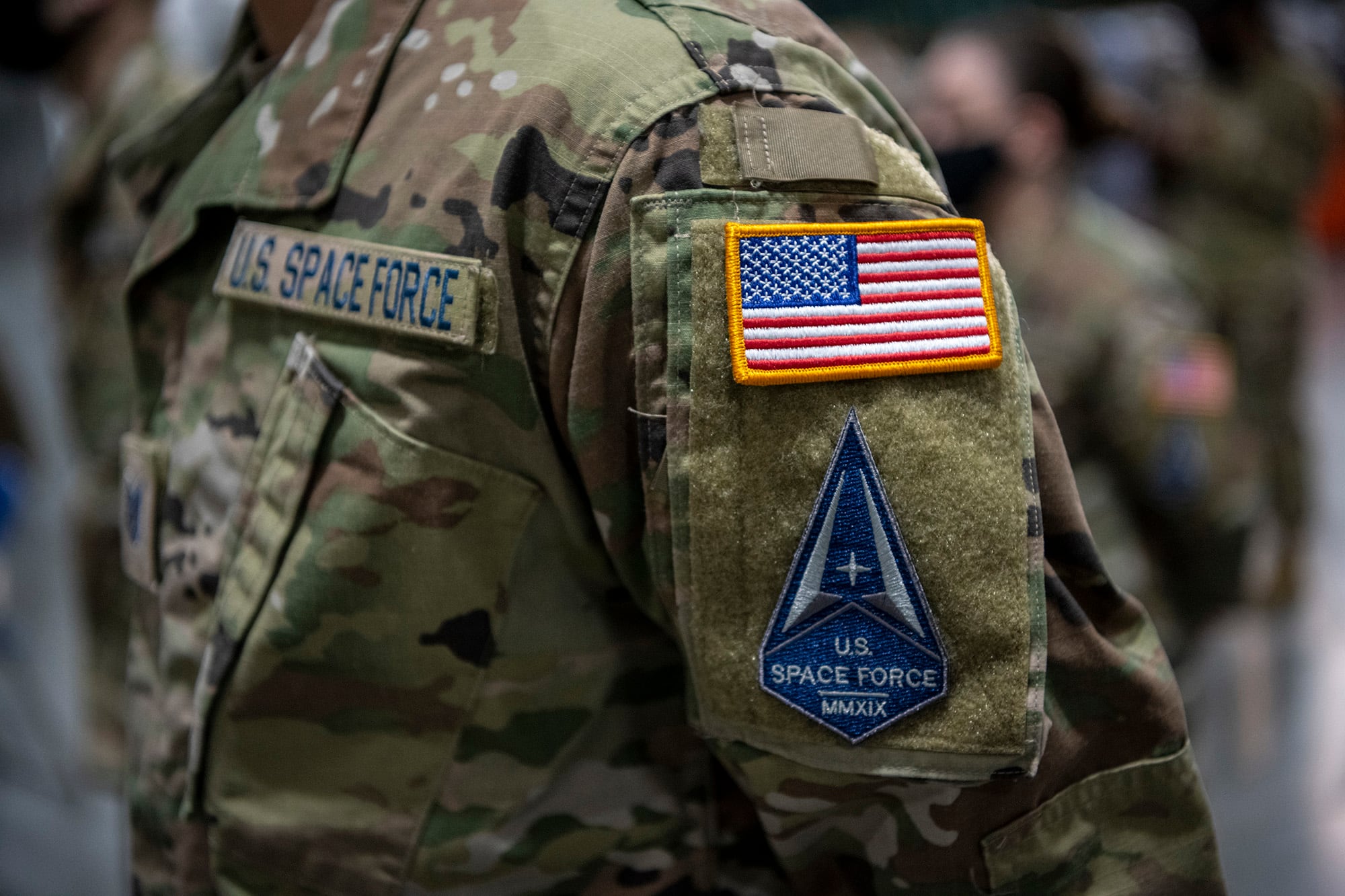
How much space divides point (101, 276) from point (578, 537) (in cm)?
166

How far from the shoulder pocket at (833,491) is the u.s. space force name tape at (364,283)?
105mm

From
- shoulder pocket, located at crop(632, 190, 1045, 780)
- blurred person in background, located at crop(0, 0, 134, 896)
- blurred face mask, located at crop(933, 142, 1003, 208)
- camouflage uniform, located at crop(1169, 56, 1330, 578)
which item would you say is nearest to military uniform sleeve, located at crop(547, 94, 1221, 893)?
shoulder pocket, located at crop(632, 190, 1045, 780)

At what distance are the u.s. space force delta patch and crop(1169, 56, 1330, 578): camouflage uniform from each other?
9.86ft

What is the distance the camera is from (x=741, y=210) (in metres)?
0.61

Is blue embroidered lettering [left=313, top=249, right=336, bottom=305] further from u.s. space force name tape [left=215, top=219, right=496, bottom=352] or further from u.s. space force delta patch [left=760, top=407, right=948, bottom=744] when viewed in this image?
u.s. space force delta patch [left=760, top=407, right=948, bottom=744]

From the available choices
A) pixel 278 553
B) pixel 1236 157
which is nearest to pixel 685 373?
pixel 278 553

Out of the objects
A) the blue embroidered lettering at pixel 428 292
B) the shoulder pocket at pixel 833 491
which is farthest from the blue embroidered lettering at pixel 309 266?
the shoulder pocket at pixel 833 491

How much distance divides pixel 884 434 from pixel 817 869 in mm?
328

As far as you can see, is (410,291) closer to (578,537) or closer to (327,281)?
(327,281)

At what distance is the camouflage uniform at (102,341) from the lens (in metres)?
1.97

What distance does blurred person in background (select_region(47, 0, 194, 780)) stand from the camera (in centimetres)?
197

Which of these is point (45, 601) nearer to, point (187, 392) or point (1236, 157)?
point (187, 392)

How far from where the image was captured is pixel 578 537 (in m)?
0.72

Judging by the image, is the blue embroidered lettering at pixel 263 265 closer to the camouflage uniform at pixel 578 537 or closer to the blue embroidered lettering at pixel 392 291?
the camouflage uniform at pixel 578 537
